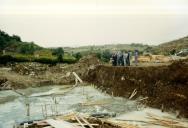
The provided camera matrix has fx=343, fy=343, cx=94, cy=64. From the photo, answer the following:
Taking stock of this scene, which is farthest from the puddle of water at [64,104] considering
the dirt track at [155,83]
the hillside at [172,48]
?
the hillside at [172,48]

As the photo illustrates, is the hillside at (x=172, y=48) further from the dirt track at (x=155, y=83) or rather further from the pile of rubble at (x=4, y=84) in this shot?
the pile of rubble at (x=4, y=84)

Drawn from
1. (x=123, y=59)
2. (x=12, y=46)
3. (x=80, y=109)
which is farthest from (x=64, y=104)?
(x=12, y=46)

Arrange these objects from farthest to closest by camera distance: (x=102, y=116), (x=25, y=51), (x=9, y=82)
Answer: (x=25, y=51), (x=9, y=82), (x=102, y=116)

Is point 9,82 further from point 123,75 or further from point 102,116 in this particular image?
point 102,116

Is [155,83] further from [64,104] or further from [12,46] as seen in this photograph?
[12,46]

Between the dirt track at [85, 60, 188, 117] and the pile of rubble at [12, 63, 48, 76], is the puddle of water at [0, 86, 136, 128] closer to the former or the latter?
the dirt track at [85, 60, 188, 117]

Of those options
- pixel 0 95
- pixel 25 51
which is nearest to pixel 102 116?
pixel 0 95

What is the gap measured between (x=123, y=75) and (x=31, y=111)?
7.53 metres

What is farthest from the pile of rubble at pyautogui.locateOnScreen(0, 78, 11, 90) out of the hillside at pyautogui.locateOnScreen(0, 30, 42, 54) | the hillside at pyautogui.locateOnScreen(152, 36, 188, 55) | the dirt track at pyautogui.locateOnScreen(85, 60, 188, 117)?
the hillside at pyautogui.locateOnScreen(0, 30, 42, 54)

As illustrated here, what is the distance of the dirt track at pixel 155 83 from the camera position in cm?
1731

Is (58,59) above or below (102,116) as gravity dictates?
above

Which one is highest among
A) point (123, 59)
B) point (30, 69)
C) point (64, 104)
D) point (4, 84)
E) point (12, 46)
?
point (12, 46)

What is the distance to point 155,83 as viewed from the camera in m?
20.2

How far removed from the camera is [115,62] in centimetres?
2608
